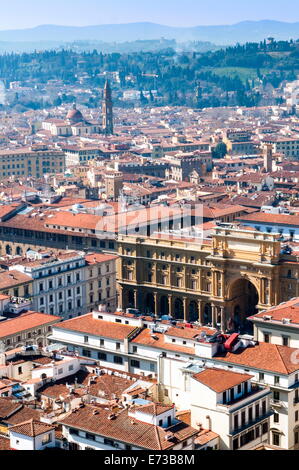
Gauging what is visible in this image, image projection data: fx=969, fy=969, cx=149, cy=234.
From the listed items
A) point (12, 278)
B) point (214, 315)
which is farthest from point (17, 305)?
point (214, 315)

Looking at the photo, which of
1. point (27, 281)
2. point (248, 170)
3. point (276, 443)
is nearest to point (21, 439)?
point (276, 443)

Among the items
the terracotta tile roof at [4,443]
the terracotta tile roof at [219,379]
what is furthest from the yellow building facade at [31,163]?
the terracotta tile roof at [4,443]

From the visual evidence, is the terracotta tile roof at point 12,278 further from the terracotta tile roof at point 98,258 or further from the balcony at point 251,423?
the balcony at point 251,423

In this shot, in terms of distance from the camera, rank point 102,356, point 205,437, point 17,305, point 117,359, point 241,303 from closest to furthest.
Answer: point 205,437
point 117,359
point 102,356
point 17,305
point 241,303

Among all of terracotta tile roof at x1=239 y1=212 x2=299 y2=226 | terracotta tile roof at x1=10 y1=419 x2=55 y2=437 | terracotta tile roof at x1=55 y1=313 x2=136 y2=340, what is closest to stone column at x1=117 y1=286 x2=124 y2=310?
terracotta tile roof at x1=239 y1=212 x2=299 y2=226

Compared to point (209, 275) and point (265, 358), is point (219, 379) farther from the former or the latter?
point (209, 275)

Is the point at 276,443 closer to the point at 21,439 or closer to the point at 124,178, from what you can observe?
the point at 21,439
